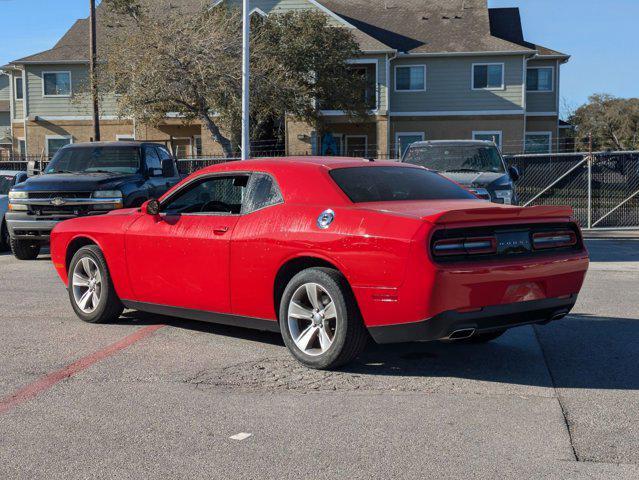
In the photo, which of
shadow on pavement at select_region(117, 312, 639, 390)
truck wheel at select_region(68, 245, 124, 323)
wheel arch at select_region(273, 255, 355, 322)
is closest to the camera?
shadow on pavement at select_region(117, 312, 639, 390)

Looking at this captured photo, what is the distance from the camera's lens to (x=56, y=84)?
1539 inches

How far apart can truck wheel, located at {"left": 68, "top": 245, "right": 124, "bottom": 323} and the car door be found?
0.45 m

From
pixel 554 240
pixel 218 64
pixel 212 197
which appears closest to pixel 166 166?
pixel 212 197

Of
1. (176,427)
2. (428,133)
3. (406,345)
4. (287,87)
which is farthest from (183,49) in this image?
(176,427)

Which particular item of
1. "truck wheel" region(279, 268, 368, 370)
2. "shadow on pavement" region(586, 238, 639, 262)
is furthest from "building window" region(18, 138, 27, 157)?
"truck wheel" region(279, 268, 368, 370)

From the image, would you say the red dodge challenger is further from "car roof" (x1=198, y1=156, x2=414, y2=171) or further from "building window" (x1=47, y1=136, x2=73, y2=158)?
"building window" (x1=47, y1=136, x2=73, y2=158)

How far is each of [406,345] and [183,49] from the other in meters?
21.7

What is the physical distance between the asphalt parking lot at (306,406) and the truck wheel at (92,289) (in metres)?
0.15

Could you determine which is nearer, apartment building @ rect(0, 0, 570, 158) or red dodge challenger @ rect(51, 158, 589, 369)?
red dodge challenger @ rect(51, 158, 589, 369)

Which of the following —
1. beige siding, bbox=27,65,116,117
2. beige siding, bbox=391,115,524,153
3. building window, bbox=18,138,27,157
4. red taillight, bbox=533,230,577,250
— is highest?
beige siding, bbox=27,65,116,117

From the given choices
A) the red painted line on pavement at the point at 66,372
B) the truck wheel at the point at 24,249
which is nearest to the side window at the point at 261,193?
the red painted line on pavement at the point at 66,372

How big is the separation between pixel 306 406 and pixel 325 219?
4.69 ft

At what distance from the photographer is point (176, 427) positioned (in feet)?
15.9

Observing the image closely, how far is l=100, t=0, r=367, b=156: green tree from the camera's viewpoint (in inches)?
1059
